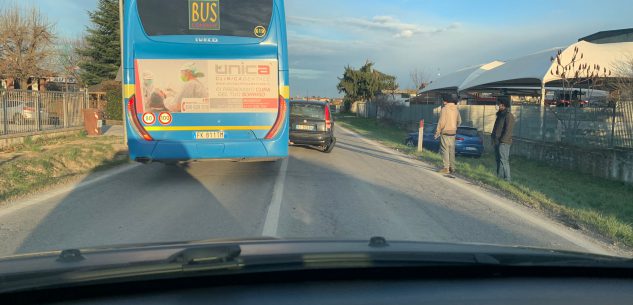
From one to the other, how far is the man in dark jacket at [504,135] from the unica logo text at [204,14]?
6.70 meters

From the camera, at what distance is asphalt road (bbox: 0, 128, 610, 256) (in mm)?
Result: 5891

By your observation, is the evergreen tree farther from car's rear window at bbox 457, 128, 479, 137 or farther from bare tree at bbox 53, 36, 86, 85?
car's rear window at bbox 457, 128, 479, 137

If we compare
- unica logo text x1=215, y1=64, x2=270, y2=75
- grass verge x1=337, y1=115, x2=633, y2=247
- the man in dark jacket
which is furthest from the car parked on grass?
unica logo text x1=215, y1=64, x2=270, y2=75

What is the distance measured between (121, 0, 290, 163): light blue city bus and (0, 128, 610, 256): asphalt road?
3.03 ft

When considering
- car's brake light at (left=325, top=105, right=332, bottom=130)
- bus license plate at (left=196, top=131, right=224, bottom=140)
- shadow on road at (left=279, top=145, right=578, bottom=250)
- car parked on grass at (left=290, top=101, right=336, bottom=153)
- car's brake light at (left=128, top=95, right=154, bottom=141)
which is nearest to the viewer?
shadow on road at (left=279, top=145, right=578, bottom=250)

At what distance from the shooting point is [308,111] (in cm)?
1576

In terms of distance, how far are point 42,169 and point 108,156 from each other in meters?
3.07

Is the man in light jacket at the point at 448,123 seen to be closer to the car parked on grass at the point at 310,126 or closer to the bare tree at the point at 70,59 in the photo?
the car parked on grass at the point at 310,126

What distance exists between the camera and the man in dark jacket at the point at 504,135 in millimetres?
11227

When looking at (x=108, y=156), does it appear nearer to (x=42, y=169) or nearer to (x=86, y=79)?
(x=42, y=169)

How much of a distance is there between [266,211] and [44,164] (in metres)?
7.68

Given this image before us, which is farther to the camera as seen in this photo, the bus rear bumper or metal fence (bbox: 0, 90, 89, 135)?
metal fence (bbox: 0, 90, 89, 135)

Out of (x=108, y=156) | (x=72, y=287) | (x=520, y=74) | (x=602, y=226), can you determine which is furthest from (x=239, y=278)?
(x=520, y=74)

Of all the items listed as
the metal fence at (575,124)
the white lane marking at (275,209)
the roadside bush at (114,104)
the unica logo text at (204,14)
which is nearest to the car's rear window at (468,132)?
the metal fence at (575,124)
